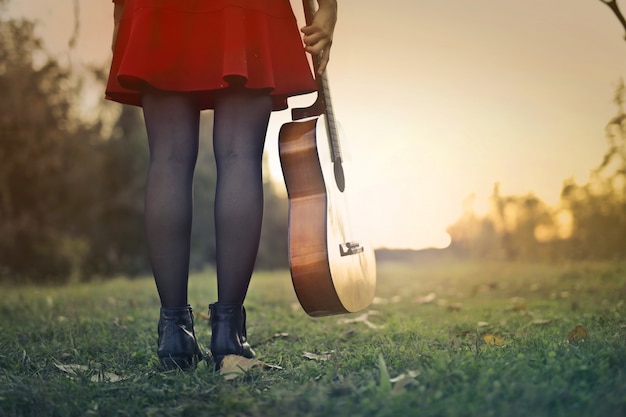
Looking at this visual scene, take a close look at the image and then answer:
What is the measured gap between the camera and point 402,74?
5.11 m

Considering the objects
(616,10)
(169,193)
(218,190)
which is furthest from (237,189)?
(616,10)

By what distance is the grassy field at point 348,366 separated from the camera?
108cm

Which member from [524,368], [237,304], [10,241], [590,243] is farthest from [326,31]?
[10,241]

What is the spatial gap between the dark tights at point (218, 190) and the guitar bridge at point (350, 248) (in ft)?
1.25

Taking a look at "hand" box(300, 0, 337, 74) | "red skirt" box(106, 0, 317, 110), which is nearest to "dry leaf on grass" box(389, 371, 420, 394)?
"red skirt" box(106, 0, 317, 110)

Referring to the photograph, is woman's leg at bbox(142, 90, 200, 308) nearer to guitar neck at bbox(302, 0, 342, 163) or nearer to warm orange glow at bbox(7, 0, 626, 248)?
guitar neck at bbox(302, 0, 342, 163)

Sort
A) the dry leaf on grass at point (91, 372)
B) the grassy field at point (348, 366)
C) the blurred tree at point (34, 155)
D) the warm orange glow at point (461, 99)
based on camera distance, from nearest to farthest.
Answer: the grassy field at point (348, 366)
the dry leaf on grass at point (91, 372)
the warm orange glow at point (461, 99)
the blurred tree at point (34, 155)

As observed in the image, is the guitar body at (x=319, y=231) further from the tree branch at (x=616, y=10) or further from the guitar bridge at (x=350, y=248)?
the tree branch at (x=616, y=10)

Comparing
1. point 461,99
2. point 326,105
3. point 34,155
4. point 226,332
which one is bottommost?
point 226,332

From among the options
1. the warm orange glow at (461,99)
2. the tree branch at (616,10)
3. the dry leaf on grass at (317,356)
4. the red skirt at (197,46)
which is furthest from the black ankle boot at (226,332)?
the warm orange glow at (461,99)

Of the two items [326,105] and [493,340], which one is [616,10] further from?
[493,340]

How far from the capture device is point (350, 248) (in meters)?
2.05

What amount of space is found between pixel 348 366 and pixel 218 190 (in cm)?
58

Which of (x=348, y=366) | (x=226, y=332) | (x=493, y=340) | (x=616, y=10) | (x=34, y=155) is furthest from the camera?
(x=34, y=155)
